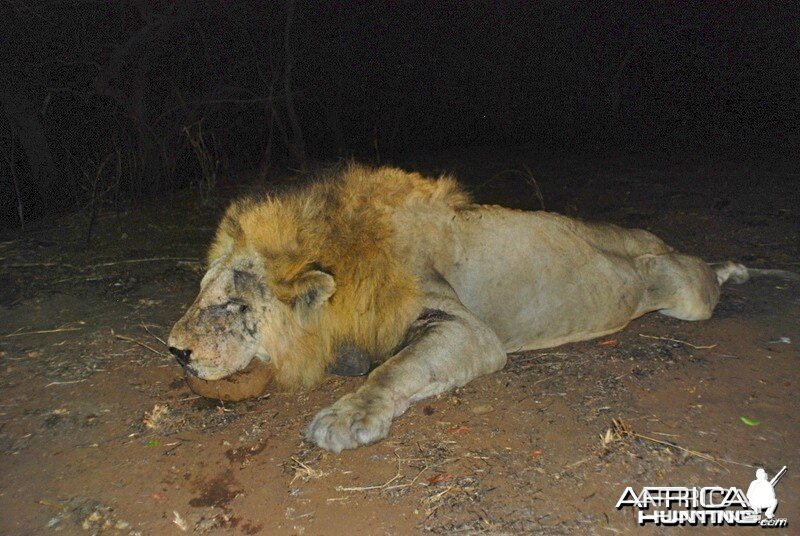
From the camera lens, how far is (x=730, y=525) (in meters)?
2.03

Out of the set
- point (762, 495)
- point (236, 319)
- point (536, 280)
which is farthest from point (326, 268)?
point (762, 495)

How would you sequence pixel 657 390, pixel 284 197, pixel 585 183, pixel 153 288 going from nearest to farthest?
pixel 657 390
pixel 284 197
pixel 153 288
pixel 585 183

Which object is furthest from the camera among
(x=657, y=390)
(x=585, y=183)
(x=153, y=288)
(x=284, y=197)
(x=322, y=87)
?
(x=322, y=87)

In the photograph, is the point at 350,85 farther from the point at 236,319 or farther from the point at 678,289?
the point at 236,319

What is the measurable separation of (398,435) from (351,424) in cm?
20

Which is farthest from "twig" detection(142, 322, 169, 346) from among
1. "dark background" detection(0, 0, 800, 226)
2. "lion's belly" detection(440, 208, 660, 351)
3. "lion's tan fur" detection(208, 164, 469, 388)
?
"dark background" detection(0, 0, 800, 226)

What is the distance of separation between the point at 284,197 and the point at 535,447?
1.48 metres

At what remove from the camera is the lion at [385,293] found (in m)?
2.69

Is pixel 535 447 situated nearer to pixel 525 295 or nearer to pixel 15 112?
pixel 525 295

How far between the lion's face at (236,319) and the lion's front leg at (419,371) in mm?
427

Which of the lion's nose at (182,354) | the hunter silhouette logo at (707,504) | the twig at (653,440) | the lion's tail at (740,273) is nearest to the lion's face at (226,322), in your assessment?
the lion's nose at (182,354)

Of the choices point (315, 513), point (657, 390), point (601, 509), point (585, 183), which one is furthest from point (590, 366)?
point (585, 183)

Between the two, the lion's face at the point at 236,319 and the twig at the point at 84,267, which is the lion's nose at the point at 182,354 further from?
the twig at the point at 84,267

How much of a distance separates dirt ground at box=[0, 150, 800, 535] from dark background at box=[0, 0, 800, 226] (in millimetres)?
3302
